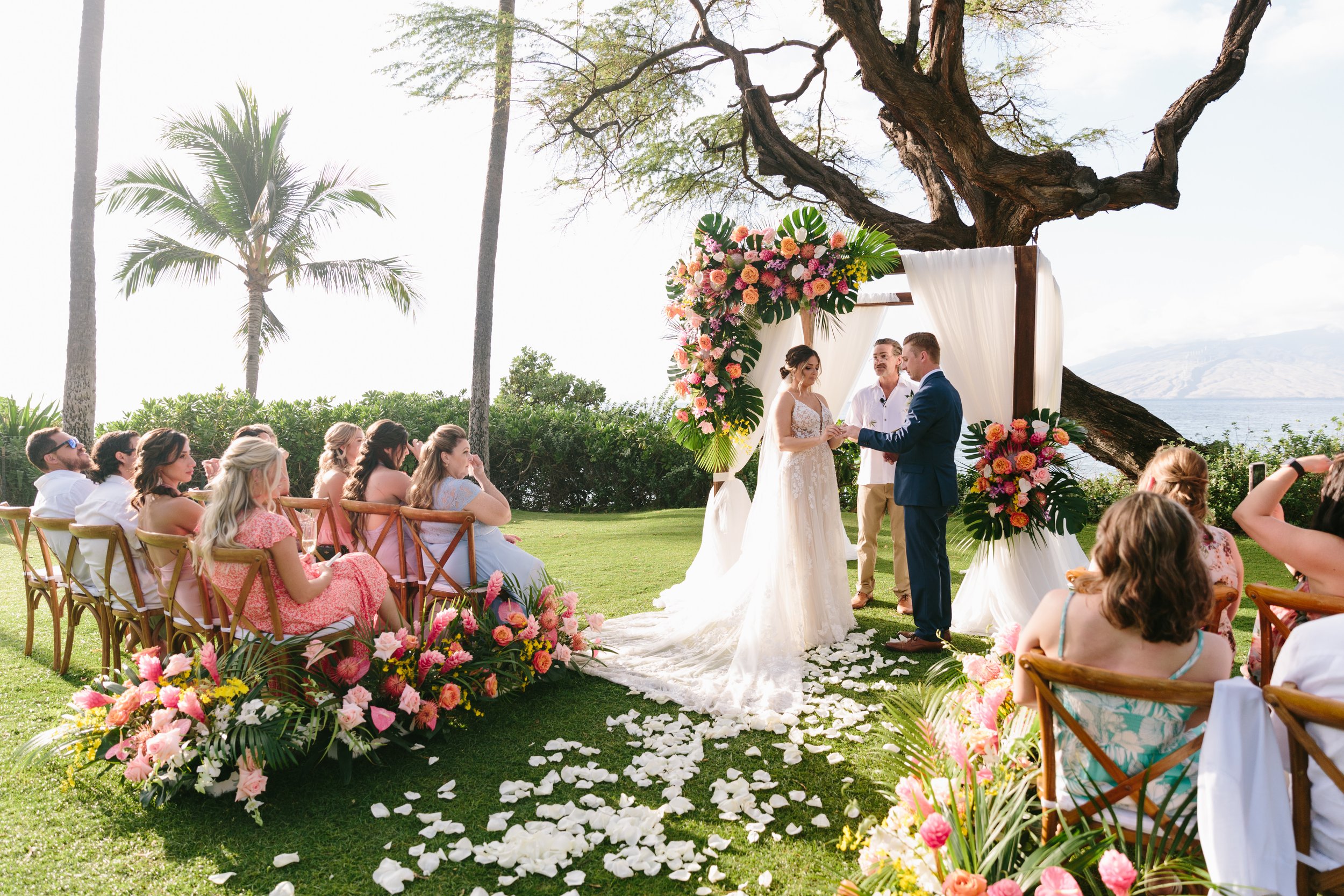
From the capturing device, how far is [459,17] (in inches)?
416

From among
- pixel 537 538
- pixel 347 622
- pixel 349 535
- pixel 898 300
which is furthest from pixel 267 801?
pixel 537 538

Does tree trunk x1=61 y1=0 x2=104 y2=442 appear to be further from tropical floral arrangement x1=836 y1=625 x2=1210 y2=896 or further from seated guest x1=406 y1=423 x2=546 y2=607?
tropical floral arrangement x1=836 y1=625 x2=1210 y2=896

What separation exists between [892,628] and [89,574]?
5370 millimetres

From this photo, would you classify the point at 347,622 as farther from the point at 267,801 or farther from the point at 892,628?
the point at 892,628

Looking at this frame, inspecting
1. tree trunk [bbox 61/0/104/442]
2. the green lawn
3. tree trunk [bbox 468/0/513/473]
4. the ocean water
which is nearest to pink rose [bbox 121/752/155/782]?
the green lawn

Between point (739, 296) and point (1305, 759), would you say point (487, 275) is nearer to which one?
point (739, 296)

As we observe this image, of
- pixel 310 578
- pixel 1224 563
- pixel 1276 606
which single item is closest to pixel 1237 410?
pixel 1224 563

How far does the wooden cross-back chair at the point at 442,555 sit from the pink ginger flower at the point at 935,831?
10.2 feet

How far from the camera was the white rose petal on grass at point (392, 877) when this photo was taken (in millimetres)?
2607

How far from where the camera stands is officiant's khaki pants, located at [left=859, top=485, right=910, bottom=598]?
662 cm

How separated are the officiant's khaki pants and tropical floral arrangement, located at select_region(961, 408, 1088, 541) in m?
0.93

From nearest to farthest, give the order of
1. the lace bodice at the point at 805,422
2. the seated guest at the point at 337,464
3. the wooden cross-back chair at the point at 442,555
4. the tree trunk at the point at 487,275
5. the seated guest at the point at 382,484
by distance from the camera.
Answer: the wooden cross-back chair at the point at 442,555 < the seated guest at the point at 382,484 < the seated guest at the point at 337,464 < the lace bodice at the point at 805,422 < the tree trunk at the point at 487,275

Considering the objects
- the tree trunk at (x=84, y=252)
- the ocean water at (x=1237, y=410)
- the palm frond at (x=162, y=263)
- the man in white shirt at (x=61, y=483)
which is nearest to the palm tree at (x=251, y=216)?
the palm frond at (x=162, y=263)

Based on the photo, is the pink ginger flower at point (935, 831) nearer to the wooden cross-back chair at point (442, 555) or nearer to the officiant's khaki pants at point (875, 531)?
the wooden cross-back chair at point (442, 555)
